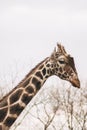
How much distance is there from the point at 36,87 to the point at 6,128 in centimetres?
93

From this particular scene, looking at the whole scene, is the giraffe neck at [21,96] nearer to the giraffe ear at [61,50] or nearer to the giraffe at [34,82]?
the giraffe at [34,82]

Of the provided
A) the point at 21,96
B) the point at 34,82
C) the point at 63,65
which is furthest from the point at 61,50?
the point at 21,96

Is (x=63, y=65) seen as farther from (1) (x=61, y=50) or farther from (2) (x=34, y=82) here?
(2) (x=34, y=82)

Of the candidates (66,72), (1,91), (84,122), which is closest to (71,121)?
(84,122)

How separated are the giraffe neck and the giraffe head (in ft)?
0.57

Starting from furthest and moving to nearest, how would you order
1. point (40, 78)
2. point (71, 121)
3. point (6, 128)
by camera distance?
point (71, 121) < point (40, 78) < point (6, 128)

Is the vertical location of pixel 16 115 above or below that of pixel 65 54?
below

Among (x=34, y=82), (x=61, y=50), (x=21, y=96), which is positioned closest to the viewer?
(x=21, y=96)

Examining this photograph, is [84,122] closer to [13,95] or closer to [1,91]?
[1,91]

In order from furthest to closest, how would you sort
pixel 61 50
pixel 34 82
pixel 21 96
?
pixel 61 50, pixel 34 82, pixel 21 96

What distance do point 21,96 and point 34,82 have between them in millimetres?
372

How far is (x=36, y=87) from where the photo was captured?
823 cm

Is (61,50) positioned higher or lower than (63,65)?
higher

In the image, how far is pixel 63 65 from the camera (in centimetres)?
855
